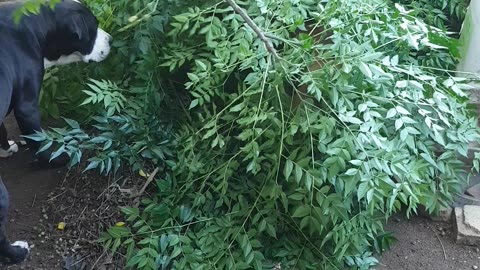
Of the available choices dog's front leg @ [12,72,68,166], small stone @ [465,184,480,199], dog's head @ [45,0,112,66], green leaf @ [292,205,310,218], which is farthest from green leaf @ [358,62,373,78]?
dog's front leg @ [12,72,68,166]

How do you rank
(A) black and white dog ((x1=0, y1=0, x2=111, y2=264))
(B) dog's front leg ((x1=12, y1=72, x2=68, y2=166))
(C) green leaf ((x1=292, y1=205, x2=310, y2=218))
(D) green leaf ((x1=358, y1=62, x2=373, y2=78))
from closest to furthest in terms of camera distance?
1. (D) green leaf ((x1=358, y1=62, x2=373, y2=78))
2. (C) green leaf ((x1=292, y1=205, x2=310, y2=218))
3. (A) black and white dog ((x1=0, y1=0, x2=111, y2=264))
4. (B) dog's front leg ((x1=12, y1=72, x2=68, y2=166))

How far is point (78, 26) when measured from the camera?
2.84 metres

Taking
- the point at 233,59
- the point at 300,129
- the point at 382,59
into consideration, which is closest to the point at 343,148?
the point at 300,129

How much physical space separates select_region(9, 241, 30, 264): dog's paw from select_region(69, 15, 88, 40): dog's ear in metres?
0.93

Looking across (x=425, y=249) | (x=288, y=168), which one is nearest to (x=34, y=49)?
(x=288, y=168)

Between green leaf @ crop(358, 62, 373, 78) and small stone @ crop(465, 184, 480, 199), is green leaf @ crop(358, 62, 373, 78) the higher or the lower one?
the higher one

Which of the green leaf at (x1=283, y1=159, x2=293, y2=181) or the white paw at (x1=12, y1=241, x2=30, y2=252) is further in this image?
the white paw at (x1=12, y1=241, x2=30, y2=252)

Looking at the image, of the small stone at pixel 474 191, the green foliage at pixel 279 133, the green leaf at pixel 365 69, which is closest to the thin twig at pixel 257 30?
the green foliage at pixel 279 133

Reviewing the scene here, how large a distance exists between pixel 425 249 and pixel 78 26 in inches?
70.1

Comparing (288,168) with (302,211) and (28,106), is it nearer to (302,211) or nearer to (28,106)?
(302,211)

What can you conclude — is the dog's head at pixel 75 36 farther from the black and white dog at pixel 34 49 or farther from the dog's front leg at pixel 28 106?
the dog's front leg at pixel 28 106

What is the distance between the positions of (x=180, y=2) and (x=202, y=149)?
2.04 feet

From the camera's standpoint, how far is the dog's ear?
2812 mm

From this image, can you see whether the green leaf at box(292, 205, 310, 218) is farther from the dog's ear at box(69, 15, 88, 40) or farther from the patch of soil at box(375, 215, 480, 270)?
the dog's ear at box(69, 15, 88, 40)
